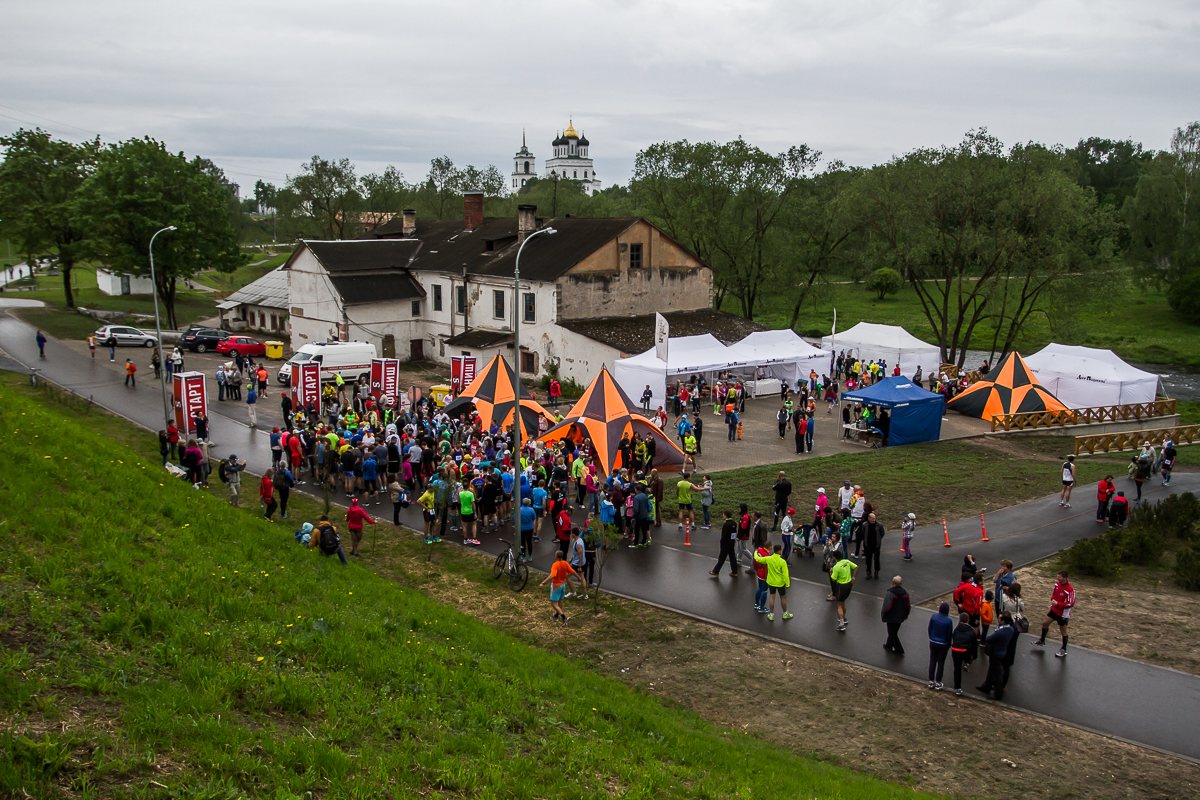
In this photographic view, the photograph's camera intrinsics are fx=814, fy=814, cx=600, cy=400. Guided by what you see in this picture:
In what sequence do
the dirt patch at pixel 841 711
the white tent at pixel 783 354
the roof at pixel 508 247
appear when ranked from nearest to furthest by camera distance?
the dirt patch at pixel 841 711 → the white tent at pixel 783 354 → the roof at pixel 508 247

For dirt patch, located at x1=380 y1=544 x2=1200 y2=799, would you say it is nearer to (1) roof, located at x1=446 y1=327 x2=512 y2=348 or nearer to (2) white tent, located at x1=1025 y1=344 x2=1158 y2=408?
(2) white tent, located at x1=1025 y1=344 x2=1158 y2=408

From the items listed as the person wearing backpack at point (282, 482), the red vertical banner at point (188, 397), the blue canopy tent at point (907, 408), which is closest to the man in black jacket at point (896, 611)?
the person wearing backpack at point (282, 482)

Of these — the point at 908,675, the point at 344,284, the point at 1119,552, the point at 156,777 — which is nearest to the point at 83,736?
the point at 156,777

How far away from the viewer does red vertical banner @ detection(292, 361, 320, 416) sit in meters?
28.6

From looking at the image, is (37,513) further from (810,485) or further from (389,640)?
(810,485)

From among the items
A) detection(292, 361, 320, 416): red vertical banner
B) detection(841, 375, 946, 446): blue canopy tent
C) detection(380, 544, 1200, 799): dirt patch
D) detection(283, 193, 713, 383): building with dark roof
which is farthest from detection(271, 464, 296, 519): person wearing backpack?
detection(283, 193, 713, 383): building with dark roof

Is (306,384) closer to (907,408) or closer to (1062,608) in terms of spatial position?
(907,408)

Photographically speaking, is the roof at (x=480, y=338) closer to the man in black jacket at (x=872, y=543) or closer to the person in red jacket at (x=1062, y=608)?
the man in black jacket at (x=872, y=543)

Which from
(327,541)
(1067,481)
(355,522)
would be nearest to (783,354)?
(1067,481)

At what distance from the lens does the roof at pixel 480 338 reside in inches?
1535

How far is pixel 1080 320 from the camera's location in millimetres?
48156

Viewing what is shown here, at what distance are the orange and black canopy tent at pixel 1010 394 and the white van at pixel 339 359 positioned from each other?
989 inches

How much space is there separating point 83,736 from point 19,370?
Result: 107ft

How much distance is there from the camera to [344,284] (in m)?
42.4
